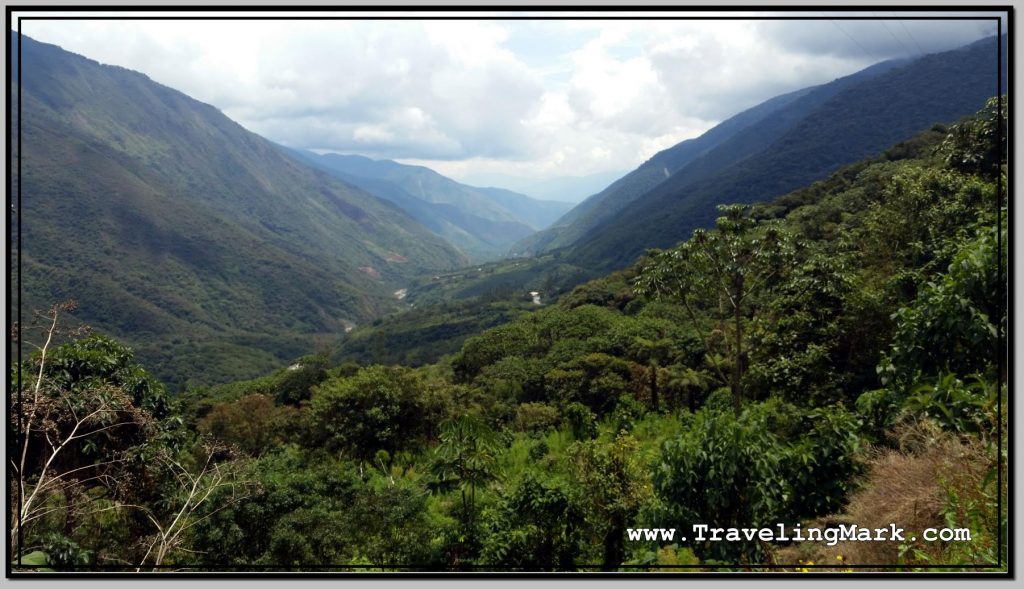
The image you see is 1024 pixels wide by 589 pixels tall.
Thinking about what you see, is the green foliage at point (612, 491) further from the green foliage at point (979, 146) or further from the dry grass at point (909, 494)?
→ the green foliage at point (979, 146)

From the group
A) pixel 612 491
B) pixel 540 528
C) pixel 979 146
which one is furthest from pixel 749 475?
pixel 979 146

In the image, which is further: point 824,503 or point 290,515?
point 290,515

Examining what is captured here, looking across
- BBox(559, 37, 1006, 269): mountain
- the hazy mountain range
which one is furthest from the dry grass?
the hazy mountain range

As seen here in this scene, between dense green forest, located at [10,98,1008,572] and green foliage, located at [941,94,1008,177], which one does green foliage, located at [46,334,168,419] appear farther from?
green foliage, located at [941,94,1008,177]

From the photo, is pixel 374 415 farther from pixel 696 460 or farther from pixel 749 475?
pixel 749 475

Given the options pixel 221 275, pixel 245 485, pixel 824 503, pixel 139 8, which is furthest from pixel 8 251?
pixel 221 275

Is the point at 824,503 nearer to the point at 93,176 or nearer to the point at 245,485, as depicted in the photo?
the point at 245,485

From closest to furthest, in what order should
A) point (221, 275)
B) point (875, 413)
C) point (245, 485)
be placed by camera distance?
point (875, 413)
point (245, 485)
point (221, 275)
